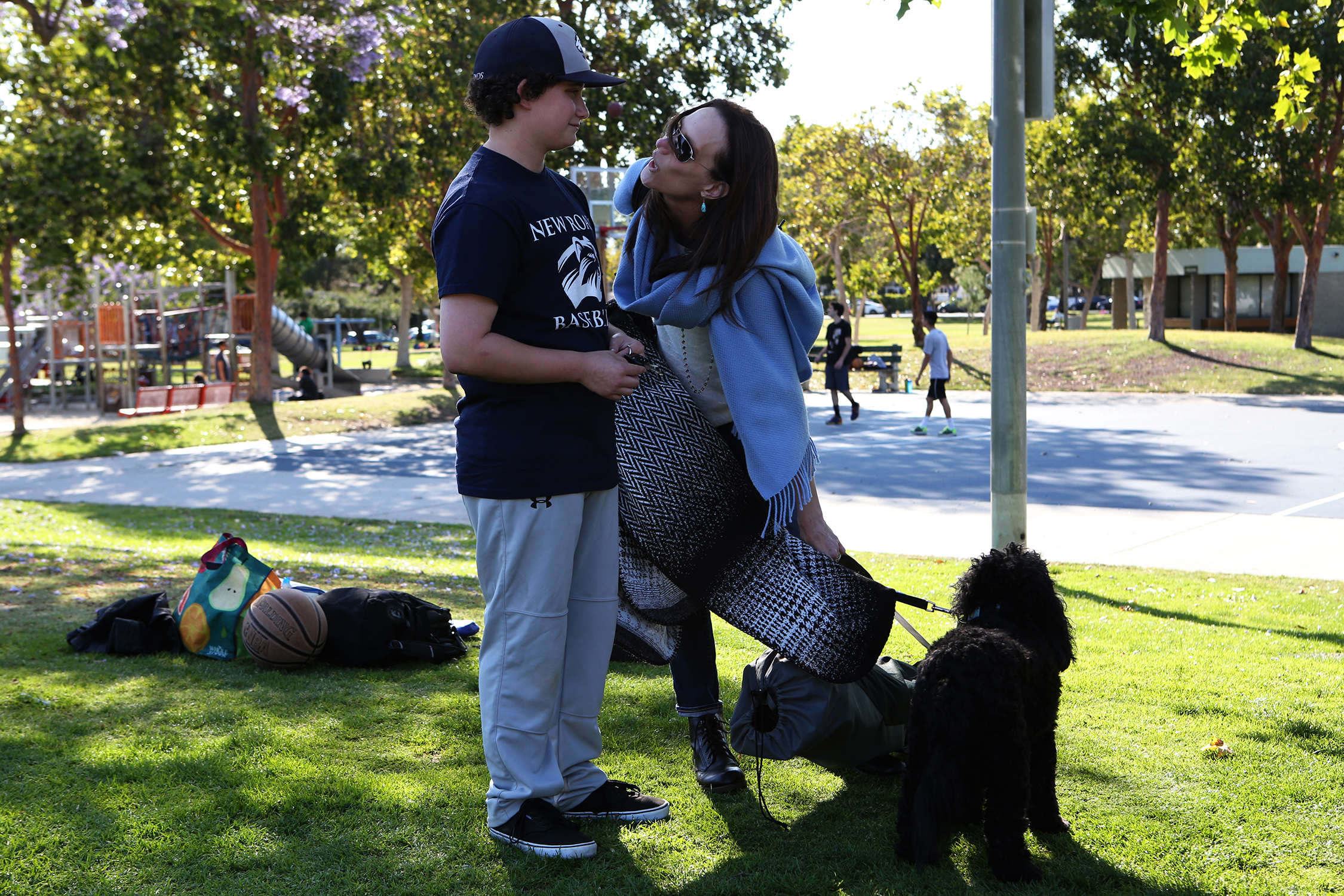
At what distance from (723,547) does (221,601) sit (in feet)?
8.89

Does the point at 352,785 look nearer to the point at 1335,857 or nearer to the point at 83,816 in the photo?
the point at 83,816

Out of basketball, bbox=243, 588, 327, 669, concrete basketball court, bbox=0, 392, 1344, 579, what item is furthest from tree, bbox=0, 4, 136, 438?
basketball, bbox=243, 588, 327, 669

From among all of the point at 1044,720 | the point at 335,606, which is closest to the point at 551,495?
the point at 1044,720

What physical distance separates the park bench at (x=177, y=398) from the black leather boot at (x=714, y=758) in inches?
856

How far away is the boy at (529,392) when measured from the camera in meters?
2.62

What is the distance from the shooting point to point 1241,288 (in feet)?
146

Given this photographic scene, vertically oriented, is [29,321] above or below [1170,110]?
below

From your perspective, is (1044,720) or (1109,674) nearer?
(1044,720)

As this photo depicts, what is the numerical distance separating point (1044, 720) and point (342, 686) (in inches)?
108

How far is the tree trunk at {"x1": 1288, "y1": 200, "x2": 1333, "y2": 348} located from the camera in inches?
1048

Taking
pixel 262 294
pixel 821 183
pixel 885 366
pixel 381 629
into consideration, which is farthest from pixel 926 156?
pixel 381 629

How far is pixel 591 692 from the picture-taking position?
3.04 metres

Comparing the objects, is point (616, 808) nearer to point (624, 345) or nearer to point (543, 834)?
point (543, 834)

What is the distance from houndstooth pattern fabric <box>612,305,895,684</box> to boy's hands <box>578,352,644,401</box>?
1.31ft
